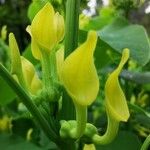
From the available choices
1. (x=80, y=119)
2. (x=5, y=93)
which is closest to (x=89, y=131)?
(x=80, y=119)

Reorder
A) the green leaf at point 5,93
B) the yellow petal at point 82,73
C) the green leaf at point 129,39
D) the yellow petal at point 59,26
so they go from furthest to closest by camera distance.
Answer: the green leaf at point 5,93 → the green leaf at point 129,39 → the yellow petal at point 59,26 → the yellow petal at point 82,73

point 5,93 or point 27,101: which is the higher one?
point 27,101

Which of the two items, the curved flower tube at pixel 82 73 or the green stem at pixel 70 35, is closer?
the curved flower tube at pixel 82 73

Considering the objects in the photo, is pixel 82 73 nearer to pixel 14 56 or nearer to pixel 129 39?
pixel 14 56

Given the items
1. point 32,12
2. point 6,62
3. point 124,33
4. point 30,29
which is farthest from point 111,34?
point 6,62

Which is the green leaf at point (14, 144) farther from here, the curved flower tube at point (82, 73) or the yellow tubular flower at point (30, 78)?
the curved flower tube at point (82, 73)

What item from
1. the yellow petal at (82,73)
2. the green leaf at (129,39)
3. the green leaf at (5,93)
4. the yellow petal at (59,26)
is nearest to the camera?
the yellow petal at (82,73)

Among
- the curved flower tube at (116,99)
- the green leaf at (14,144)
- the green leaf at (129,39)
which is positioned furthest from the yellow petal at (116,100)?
the green leaf at (14,144)

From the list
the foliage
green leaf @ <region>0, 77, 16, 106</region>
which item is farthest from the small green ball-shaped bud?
green leaf @ <region>0, 77, 16, 106</region>
